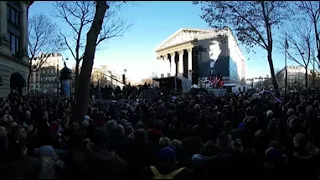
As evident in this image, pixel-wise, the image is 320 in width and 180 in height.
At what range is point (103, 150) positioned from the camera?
559 centimetres

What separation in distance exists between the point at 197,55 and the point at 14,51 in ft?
228

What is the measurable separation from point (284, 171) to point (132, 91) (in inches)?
1244

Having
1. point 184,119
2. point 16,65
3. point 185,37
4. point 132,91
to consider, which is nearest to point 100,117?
point 184,119

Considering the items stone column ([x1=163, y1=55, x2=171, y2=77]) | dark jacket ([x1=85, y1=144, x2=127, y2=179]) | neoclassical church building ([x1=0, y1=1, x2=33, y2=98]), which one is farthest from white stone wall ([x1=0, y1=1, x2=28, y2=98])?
stone column ([x1=163, y1=55, x2=171, y2=77])

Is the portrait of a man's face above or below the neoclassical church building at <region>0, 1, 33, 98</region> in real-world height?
above

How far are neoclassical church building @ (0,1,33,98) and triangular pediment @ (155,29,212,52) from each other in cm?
6776

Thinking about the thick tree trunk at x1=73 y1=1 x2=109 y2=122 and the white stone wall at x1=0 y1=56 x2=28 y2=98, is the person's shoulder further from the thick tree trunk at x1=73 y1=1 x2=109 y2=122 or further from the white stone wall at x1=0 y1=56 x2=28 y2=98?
the white stone wall at x1=0 y1=56 x2=28 y2=98

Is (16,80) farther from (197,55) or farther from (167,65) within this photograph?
(167,65)

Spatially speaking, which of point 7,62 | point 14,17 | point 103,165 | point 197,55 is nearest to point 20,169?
point 103,165

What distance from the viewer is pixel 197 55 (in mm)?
103312

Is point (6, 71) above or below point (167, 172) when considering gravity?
above

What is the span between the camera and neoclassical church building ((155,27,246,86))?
94938 mm

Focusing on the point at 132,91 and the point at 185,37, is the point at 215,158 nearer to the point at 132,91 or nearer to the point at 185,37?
the point at 132,91

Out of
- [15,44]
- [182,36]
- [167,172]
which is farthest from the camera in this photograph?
[182,36]
